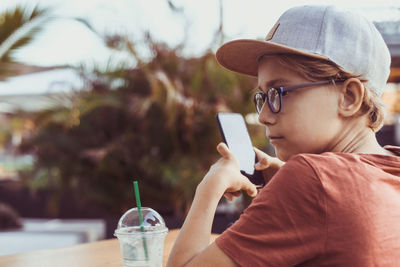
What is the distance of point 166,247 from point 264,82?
0.72m

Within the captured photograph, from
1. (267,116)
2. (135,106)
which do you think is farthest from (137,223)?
(135,106)

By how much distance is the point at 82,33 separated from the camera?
5613 millimetres

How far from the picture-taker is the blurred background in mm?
4910

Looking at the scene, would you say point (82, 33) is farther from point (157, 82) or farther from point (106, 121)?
point (157, 82)

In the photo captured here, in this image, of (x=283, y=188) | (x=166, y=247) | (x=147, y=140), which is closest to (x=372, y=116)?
(x=283, y=188)

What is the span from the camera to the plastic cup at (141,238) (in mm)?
1151

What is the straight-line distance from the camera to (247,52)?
124cm

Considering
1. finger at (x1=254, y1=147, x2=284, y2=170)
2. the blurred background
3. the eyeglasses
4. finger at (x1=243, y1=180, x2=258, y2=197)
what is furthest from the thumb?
the blurred background

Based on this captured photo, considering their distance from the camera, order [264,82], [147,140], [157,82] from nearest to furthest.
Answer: [264,82] < [157,82] < [147,140]

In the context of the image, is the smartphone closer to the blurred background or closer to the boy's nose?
the boy's nose

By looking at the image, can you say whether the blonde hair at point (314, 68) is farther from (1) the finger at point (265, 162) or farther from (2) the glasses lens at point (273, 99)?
(1) the finger at point (265, 162)

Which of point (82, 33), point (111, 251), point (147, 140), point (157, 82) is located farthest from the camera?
point (82, 33)

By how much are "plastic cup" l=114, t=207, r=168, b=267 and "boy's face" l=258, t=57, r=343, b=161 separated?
401mm

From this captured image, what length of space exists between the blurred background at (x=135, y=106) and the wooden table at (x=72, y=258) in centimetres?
313
